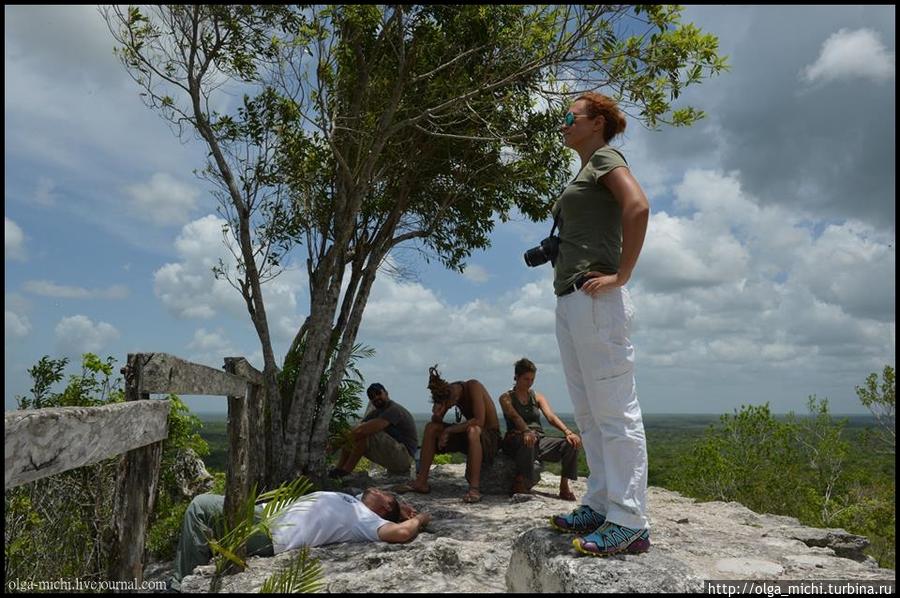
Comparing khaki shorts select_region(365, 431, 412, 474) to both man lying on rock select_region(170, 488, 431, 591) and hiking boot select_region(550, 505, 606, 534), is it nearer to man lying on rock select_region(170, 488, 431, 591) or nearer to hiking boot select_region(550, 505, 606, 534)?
man lying on rock select_region(170, 488, 431, 591)

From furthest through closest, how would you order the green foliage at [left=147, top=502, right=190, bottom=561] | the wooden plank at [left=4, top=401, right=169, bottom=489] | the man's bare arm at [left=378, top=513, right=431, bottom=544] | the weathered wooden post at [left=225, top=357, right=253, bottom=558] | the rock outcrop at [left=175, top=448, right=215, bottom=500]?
the rock outcrop at [left=175, top=448, right=215, bottom=500]
the green foliage at [left=147, top=502, right=190, bottom=561]
the weathered wooden post at [left=225, top=357, right=253, bottom=558]
the man's bare arm at [left=378, top=513, right=431, bottom=544]
the wooden plank at [left=4, top=401, right=169, bottom=489]

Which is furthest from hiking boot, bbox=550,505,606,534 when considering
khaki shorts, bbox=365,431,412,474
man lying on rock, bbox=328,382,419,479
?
khaki shorts, bbox=365,431,412,474

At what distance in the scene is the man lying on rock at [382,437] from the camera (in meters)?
8.91

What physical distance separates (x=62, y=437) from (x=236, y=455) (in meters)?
3.71

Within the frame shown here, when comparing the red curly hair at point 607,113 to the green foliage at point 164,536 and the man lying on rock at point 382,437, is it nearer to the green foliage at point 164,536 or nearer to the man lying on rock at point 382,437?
the man lying on rock at point 382,437

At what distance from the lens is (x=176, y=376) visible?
402cm

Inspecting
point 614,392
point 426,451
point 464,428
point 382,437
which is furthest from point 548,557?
point 382,437

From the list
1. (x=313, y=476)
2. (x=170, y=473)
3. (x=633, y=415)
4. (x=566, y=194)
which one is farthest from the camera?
(x=170, y=473)

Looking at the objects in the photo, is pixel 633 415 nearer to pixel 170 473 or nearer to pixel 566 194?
pixel 566 194

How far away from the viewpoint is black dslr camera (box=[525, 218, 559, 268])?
3.75 meters

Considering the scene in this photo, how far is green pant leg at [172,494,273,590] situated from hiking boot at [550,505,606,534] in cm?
225

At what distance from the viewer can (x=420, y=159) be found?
31.6 feet

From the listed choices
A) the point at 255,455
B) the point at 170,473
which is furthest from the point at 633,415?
the point at 170,473

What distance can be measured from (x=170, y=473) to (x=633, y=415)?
7667 mm
